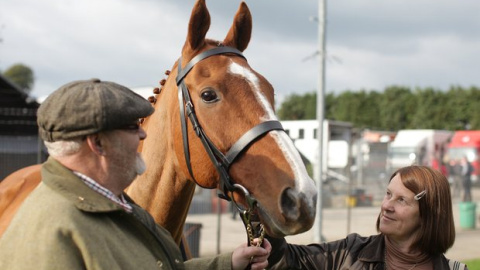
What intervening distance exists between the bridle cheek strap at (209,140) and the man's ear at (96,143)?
0.92 meters

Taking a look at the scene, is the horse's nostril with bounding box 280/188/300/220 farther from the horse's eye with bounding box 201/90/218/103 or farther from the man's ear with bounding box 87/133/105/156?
the man's ear with bounding box 87/133/105/156

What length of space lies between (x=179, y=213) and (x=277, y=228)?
2.75 ft

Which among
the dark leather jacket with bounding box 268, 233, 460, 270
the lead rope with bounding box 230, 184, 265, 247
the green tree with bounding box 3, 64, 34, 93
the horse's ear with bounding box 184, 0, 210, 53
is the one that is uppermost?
the green tree with bounding box 3, 64, 34, 93

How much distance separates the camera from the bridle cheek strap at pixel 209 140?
2.61m

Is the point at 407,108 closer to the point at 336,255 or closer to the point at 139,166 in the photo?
the point at 336,255

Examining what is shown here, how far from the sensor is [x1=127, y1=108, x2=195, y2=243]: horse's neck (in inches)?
120

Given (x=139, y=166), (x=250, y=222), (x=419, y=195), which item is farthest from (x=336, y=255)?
(x=139, y=166)

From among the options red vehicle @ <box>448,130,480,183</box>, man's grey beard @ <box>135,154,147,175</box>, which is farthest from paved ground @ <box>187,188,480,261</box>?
red vehicle @ <box>448,130,480,183</box>

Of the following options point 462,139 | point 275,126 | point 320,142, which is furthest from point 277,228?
point 462,139

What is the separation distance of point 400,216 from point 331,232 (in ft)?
36.4

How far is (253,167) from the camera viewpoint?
258 centimetres

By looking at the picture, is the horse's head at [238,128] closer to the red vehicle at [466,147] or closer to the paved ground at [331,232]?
the paved ground at [331,232]

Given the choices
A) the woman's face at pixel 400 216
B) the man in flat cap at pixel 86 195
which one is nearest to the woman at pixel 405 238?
the woman's face at pixel 400 216

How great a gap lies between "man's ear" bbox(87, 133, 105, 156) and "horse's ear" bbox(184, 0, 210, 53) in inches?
53.4
